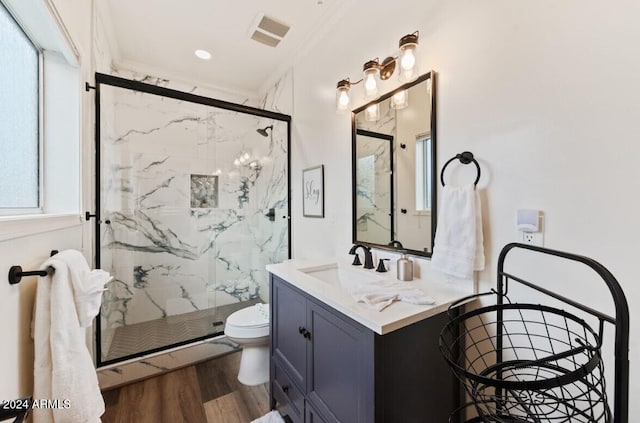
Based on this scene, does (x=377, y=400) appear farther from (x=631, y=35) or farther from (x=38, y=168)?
(x=38, y=168)

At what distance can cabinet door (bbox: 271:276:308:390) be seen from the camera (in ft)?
4.31

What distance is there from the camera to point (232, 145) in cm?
288

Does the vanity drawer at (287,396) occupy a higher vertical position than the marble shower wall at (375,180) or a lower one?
lower

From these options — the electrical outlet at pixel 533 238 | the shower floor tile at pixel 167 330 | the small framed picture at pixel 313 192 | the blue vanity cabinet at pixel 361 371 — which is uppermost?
the small framed picture at pixel 313 192

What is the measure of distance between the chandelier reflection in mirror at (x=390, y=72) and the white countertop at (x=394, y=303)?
93 centimetres

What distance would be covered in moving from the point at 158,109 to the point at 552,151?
300cm

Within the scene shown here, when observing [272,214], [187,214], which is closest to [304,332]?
[272,214]

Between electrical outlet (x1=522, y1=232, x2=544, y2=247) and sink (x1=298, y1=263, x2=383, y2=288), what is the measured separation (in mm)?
700

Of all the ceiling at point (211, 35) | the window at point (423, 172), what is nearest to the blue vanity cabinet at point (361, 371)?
the window at point (423, 172)

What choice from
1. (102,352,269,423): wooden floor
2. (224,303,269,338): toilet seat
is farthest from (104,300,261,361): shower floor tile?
(224,303,269,338): toilet seat

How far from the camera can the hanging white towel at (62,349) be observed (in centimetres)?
90

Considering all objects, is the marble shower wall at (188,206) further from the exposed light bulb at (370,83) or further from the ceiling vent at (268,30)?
the exposed light bulb at (370,83)

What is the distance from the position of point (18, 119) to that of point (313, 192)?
1.62 metres

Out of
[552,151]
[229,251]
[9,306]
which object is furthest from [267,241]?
[552,151]
